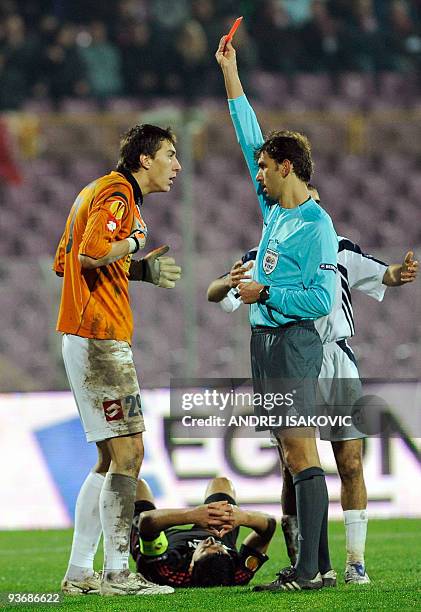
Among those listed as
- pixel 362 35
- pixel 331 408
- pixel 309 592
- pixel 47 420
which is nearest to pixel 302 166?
pixel 331 408

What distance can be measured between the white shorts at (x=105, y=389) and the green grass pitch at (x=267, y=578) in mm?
634

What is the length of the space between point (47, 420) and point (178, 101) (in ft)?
17.3

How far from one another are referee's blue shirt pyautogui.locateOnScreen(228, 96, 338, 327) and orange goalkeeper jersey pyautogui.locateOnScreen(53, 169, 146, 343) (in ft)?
1.69

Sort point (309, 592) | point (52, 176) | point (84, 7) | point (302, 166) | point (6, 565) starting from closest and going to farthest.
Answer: point (309, 592)
point (302, 166)
point (6, 565)
point (52, 176)
point (84, 7)

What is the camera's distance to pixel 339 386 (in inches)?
188

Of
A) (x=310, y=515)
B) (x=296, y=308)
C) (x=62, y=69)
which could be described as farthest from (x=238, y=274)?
(x=62, y=69)

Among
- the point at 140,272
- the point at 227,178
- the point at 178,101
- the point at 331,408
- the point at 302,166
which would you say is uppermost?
the point at 178,101

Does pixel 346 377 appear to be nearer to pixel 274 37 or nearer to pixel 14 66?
pixel 14 66

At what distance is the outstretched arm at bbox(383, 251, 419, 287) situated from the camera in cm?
465

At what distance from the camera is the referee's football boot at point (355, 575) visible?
4.57m

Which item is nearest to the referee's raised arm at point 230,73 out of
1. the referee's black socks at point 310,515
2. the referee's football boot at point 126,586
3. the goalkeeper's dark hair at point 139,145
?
the goalkeeper's dark hair at point 139,145

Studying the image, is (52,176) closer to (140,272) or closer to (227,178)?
(227,178)

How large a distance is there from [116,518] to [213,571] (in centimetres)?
52

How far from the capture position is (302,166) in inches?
173
